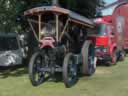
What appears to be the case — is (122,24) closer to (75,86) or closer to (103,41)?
(103,41)

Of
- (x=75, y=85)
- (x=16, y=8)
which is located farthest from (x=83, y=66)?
(x=16, y=8)

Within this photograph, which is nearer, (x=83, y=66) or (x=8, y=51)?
(x=83, y=66)

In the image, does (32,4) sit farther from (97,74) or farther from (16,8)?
(97,74)

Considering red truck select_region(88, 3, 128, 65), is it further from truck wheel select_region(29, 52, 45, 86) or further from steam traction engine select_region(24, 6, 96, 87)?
truck wheel select_region(29, 52, 45, 86)

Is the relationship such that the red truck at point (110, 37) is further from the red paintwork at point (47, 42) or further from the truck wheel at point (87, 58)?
the red paintwork at point (47, 42)

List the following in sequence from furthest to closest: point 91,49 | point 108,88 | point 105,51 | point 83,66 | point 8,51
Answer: point 105,51 < point 8,51 < point 91,49 < point 83,66 < point 108,88

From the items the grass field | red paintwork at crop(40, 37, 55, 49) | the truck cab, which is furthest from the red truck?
red paintwork at crop(40, 37, 55, 49)

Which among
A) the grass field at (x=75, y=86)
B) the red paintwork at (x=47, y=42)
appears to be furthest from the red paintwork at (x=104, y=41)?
the red paintwork at (x=47, y=42)

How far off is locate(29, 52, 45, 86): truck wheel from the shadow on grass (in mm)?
1990

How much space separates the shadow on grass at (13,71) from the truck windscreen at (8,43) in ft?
3.07

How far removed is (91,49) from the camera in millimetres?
15812

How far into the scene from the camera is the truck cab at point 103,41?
18.4 m

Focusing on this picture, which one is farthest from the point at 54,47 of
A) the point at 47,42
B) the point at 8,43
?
the point at 8,43

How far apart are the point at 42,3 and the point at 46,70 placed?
5.08m
